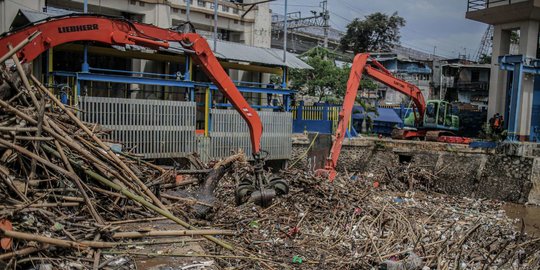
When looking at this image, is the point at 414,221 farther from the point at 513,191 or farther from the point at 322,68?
the point at 322,68

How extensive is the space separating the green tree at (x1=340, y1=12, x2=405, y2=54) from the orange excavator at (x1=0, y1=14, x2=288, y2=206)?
29915 mm

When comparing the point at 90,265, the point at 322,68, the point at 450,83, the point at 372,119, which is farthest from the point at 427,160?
the point at 450,83

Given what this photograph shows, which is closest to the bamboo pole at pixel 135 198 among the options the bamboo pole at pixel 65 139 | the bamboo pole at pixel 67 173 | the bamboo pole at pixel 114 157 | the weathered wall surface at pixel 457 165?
the bamboo pole at pixel 65 139

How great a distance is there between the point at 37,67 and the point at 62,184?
814 centimetres

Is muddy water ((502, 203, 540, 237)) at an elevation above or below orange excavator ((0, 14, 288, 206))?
below

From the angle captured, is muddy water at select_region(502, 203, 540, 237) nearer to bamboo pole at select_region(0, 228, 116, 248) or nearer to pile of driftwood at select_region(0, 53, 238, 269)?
pile of driftwood at select_region(0, 53, 238, 269)

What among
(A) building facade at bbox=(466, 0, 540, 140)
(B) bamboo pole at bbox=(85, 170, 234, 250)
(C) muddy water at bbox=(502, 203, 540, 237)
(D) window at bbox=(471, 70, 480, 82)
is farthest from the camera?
(D) window at bbox=(471, 70, 480, 82)

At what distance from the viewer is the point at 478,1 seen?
21.3 metres

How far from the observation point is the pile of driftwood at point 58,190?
15.9 feet

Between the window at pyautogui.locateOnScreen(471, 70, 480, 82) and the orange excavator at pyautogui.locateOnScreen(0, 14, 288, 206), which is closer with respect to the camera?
the orange excavator at pyautogui.locateOnScreen(0, 14, 288, 206)

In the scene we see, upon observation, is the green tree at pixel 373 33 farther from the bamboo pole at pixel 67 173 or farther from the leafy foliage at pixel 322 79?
the bamboo pole at pixel 67 173

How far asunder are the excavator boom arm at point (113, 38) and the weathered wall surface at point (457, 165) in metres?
5.85

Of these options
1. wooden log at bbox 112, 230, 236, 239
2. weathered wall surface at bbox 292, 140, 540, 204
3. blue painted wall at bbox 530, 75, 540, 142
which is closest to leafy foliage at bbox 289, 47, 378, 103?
weathered wall surface at bbox 292, 140, 540, 204

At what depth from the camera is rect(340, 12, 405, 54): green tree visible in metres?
37.7
